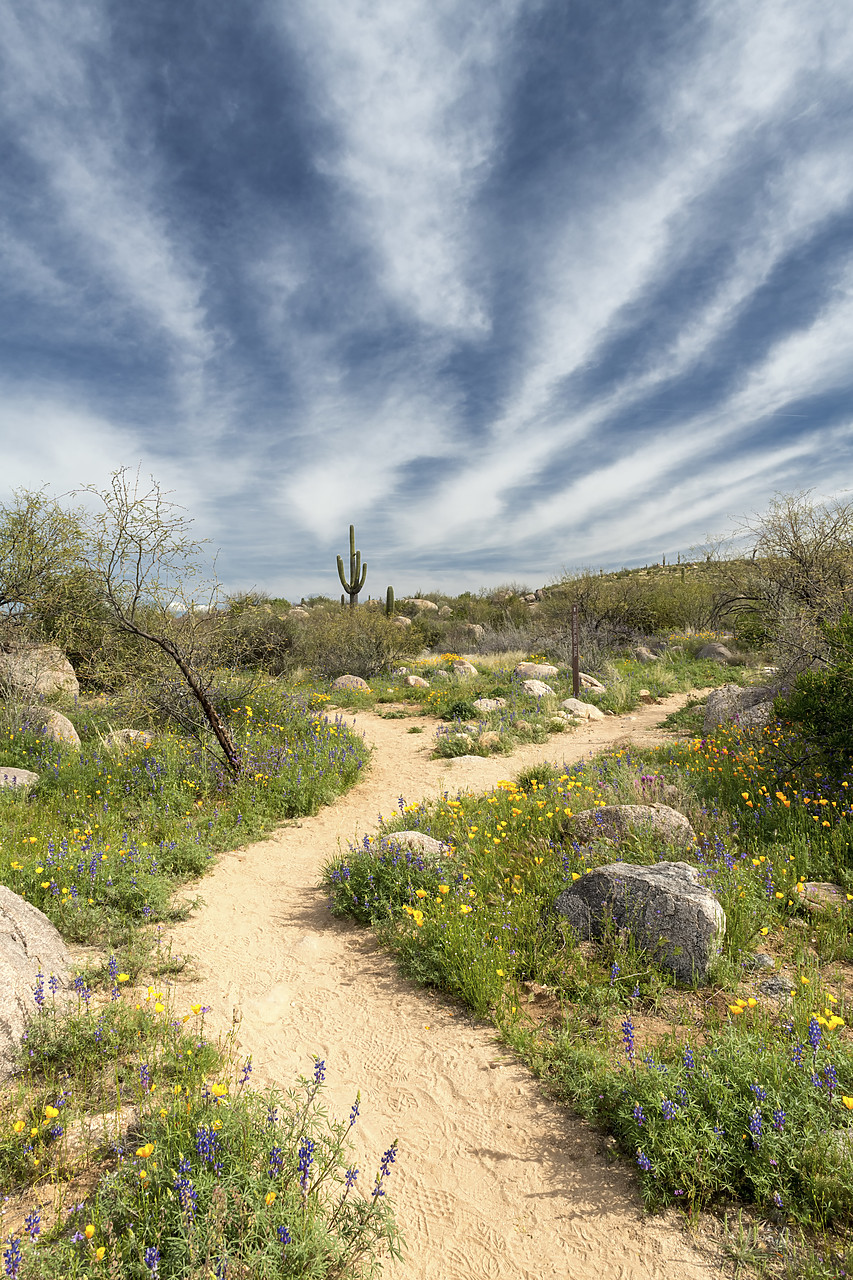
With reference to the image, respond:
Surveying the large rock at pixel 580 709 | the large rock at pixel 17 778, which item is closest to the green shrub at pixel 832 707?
the large rock at pixel 580 709

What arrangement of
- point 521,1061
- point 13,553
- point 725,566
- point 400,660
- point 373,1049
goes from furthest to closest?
1. point 400,660
2. point 725,566
3. point 13,553
4. point 373,1049
5. point 521,1061

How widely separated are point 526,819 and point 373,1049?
2.99m

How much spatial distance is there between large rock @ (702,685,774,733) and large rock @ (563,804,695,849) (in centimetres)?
411

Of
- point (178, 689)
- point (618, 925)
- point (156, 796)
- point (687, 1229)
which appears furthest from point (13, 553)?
point (687, 1229)

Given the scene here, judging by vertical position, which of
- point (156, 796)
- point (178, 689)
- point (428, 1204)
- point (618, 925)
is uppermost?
point (178, 689)

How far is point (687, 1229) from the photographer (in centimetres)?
234

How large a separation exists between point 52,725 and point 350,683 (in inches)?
307

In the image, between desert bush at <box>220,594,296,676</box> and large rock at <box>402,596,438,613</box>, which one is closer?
desert bush at <box>220,594,296,676</box>

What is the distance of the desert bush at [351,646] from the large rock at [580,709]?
748 cm

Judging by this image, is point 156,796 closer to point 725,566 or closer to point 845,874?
point 845,874

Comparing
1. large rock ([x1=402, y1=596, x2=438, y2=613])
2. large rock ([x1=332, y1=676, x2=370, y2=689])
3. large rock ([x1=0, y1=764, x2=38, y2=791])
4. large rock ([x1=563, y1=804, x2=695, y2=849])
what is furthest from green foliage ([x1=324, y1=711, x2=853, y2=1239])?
large rock ([x1=402, y1=596, x2=438, y2=613])

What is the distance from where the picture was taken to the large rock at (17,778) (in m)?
7.27

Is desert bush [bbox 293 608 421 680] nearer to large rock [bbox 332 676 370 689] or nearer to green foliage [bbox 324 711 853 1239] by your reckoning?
large rock [bbox 332 676 370 689]

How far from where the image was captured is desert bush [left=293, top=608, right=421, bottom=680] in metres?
19.1
